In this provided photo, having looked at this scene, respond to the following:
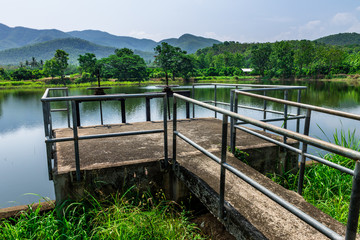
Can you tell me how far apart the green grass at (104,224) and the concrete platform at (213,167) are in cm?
34

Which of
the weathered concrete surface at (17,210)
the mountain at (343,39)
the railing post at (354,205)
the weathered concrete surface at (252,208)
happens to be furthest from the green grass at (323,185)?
the mountain at (343,39)

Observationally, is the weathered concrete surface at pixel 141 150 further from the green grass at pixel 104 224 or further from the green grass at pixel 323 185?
the green grass at pixel 104 224

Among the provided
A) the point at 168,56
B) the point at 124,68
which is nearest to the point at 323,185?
the point at 124,68

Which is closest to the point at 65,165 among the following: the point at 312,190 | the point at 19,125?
the point at 312,190

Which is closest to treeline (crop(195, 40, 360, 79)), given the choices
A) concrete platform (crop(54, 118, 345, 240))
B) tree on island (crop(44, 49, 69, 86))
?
tree on island (crop(44, 49, 69, 86))

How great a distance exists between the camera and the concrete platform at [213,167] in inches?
77.4

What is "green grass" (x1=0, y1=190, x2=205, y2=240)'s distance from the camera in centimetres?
249

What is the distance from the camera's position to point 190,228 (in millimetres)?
2863

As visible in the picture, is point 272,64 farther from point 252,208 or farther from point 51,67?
point 252,208

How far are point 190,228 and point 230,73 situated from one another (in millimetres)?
81073

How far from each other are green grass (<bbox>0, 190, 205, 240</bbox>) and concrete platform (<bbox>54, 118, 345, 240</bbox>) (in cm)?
34

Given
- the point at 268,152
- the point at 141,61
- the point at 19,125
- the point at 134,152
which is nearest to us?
the point at 134,152

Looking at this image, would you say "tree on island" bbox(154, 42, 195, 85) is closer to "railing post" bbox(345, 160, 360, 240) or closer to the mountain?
"railing post" bbox(345, 160, 360, 240)

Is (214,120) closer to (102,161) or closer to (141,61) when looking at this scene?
(102,161)
